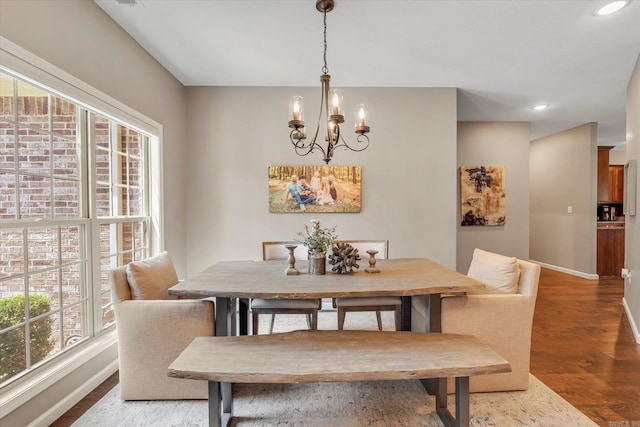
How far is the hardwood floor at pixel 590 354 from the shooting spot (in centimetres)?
201

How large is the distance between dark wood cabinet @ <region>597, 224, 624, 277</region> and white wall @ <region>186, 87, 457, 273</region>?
3767 millimetres

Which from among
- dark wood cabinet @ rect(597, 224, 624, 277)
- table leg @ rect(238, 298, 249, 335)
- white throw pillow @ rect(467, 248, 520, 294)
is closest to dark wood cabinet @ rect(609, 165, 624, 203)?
dark wood cabinet @ rect(597, 224, 624, 277)

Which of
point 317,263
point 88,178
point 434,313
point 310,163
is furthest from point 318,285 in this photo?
point 310,163

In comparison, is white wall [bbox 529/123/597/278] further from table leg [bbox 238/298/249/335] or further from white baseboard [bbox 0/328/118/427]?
white baseboard [bbox 0/328/118/427]

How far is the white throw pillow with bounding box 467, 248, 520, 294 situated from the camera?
2123 millimetres

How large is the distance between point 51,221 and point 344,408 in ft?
7.05

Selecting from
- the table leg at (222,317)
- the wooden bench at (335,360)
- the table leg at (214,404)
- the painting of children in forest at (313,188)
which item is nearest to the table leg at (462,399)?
the wooden bench at (335,360)

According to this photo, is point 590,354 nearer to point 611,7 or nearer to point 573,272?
point 611,7

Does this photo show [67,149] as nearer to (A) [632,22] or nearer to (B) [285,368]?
(B) [285,368]

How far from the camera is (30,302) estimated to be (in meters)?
1.94

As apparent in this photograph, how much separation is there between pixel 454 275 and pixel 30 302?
2.65m

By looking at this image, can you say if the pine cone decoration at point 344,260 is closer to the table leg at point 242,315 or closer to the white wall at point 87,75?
the table leg at point 242,315

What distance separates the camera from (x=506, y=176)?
5.31 meters

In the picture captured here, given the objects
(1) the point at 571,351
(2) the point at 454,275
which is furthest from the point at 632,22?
(1) the point at 571,351
